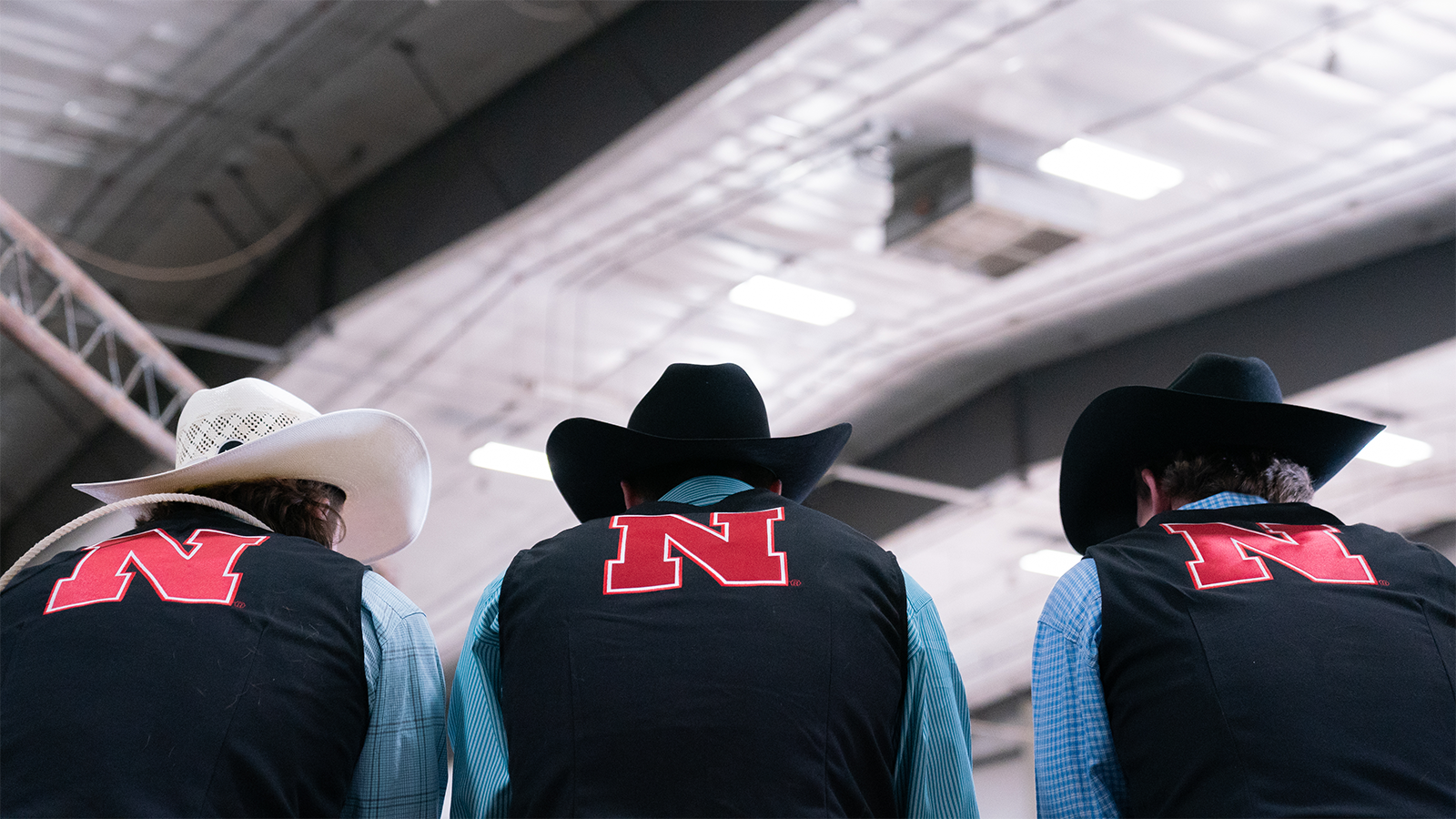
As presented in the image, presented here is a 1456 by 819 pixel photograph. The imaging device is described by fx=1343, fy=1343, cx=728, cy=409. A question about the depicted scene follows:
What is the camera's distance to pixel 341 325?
913 cm

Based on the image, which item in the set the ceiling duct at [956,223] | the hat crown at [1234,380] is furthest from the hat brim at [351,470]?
the ceiling duct at [956,223]

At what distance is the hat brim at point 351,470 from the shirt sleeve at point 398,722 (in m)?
0.30

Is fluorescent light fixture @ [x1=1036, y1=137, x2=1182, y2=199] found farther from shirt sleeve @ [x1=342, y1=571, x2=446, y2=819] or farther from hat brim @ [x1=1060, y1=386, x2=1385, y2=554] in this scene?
shirt sleeve @ [x1=342, y1=571, x2=446, y2=819]

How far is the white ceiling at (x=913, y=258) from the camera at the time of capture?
6.98 meters

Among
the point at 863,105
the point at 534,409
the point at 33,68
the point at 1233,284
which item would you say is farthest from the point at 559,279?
the point at 1233,284

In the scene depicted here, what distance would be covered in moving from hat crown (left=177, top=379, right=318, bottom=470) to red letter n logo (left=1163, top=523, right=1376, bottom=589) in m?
1.36

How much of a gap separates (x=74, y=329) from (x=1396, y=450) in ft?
31.6

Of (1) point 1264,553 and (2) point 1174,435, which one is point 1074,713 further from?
(2) point 1174,435

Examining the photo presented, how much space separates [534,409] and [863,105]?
410 centimetres

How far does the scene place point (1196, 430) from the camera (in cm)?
211

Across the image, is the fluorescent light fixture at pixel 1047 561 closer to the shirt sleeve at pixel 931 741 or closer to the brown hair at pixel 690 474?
the brown hair at pixel 690 474

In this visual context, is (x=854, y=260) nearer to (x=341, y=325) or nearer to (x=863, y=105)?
(x=863, y=105)

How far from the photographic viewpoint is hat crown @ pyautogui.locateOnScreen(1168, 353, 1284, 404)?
2.15m

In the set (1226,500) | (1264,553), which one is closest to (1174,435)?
(1226,500)
